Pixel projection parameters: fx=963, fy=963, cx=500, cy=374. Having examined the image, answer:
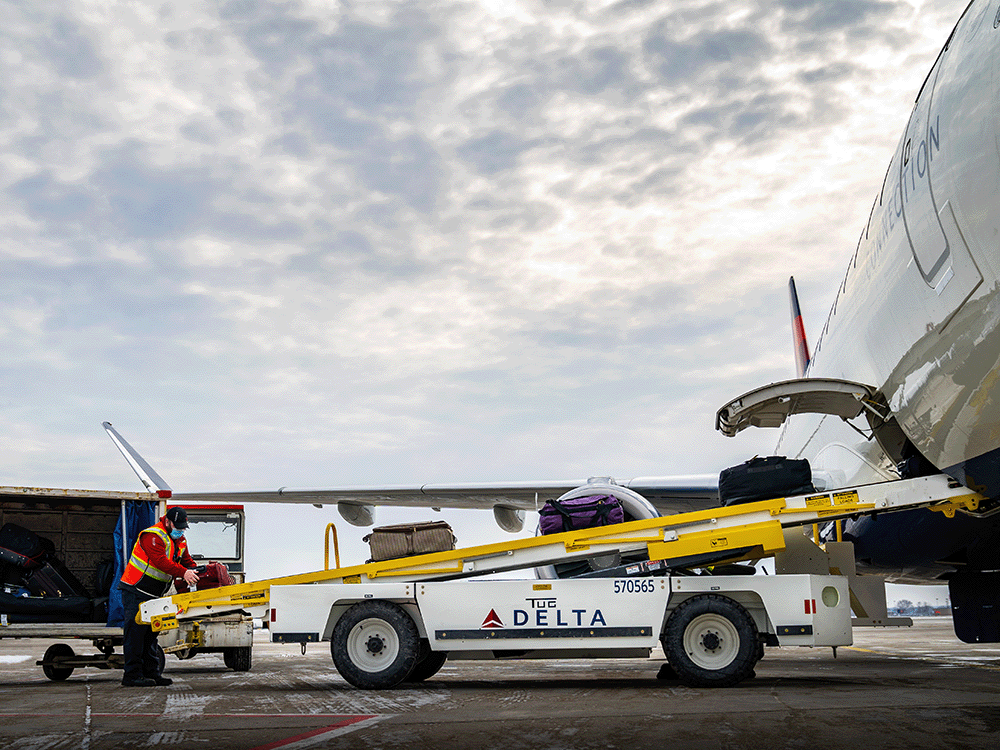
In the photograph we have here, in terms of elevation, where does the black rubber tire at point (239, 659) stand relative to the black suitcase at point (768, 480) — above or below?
below

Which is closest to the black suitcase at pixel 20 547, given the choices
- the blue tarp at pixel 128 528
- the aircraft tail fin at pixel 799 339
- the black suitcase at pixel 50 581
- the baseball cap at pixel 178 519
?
the black suitcase at pixel 50 581

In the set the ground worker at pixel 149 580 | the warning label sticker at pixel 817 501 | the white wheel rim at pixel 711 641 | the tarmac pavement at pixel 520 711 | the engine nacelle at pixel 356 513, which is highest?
the engine nacelle at pixel 356 513

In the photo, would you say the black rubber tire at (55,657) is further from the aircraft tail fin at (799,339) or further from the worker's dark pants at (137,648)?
the aircraft tail fin at (799,339)

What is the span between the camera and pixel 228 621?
37.1ft

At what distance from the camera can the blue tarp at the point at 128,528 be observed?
12.2 metres

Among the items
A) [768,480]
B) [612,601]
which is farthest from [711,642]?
[768,480]

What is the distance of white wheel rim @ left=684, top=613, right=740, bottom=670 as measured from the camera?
883 centimetres

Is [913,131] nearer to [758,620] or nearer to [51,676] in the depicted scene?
[758,620]

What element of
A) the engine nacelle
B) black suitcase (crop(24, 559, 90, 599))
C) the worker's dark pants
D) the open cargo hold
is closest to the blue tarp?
the open cargo hold

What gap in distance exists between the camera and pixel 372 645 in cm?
938

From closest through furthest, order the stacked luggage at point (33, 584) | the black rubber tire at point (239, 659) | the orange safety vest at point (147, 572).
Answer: the orange safety vest at point (147, 572) → the stacked luggage at point (33, 584) → the black rubber tire at point (239, 659)

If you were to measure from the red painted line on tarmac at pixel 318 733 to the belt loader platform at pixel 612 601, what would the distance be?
95.7 inches

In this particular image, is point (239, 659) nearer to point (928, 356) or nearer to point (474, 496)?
point (474, 496)

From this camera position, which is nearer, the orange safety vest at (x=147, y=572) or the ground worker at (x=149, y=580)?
the ground worker at (x=149, y=580)
